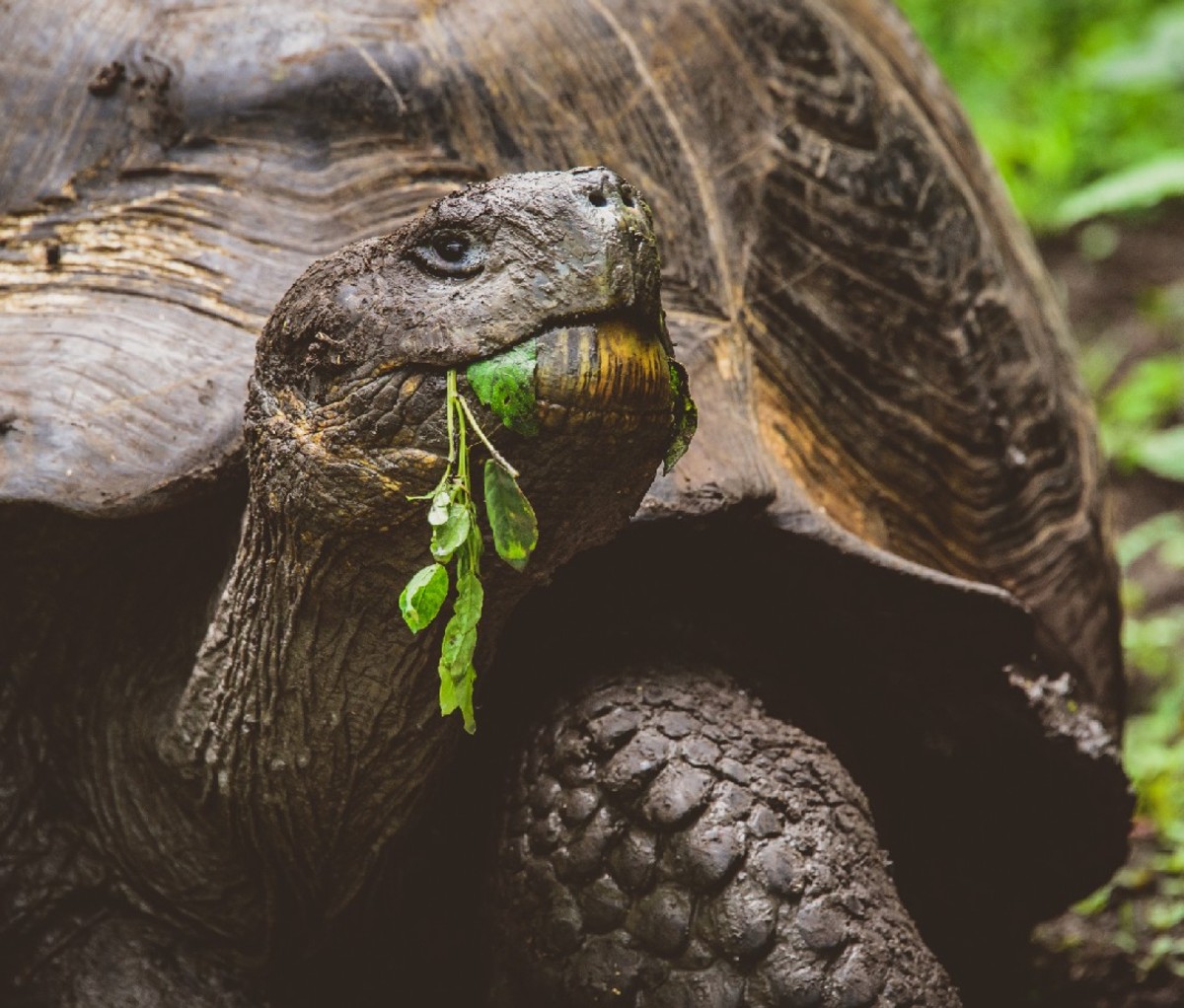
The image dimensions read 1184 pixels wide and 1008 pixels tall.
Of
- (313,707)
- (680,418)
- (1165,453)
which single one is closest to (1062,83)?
(1165,453)

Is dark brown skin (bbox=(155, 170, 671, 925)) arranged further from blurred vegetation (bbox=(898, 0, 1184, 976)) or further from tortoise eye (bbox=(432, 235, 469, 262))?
blurred vegetation (bbox=(898, 0, 1184, 976))

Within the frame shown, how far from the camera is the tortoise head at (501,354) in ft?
6.23

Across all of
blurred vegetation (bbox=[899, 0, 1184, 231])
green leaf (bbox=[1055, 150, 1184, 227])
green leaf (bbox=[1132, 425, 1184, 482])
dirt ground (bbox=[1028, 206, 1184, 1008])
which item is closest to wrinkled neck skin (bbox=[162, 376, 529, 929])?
dirt ground (bbox=[1028, 206, 1184, 1008])

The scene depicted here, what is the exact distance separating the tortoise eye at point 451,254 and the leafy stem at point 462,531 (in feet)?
0.42

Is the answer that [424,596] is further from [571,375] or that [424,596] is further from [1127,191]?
[1127,191]

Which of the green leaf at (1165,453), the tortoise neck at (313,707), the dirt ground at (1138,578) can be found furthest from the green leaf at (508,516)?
the green leaf at (1165,453)

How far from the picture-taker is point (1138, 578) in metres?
5.75

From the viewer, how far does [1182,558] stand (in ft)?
18.0

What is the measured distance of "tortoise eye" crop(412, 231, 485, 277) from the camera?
1.95 meters

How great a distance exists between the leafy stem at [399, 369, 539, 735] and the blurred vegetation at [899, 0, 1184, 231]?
5.91 m

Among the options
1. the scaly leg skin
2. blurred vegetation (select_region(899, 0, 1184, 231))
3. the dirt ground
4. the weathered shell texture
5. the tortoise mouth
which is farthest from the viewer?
blurred vegetation (select_region(899, 0, 1184, 231))

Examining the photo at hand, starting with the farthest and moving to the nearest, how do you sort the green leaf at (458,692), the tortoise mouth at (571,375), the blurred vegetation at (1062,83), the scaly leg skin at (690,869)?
the blurred vegetation at (1062,83) → the scaly leg skin at (690,869) → the green leaf at (458,692) → the tortoise mouth at (571,375)

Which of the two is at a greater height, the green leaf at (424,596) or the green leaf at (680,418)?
the green leaf at (680,418)

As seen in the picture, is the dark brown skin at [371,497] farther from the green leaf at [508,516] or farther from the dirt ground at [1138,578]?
the dirt ground at [1138,578]
